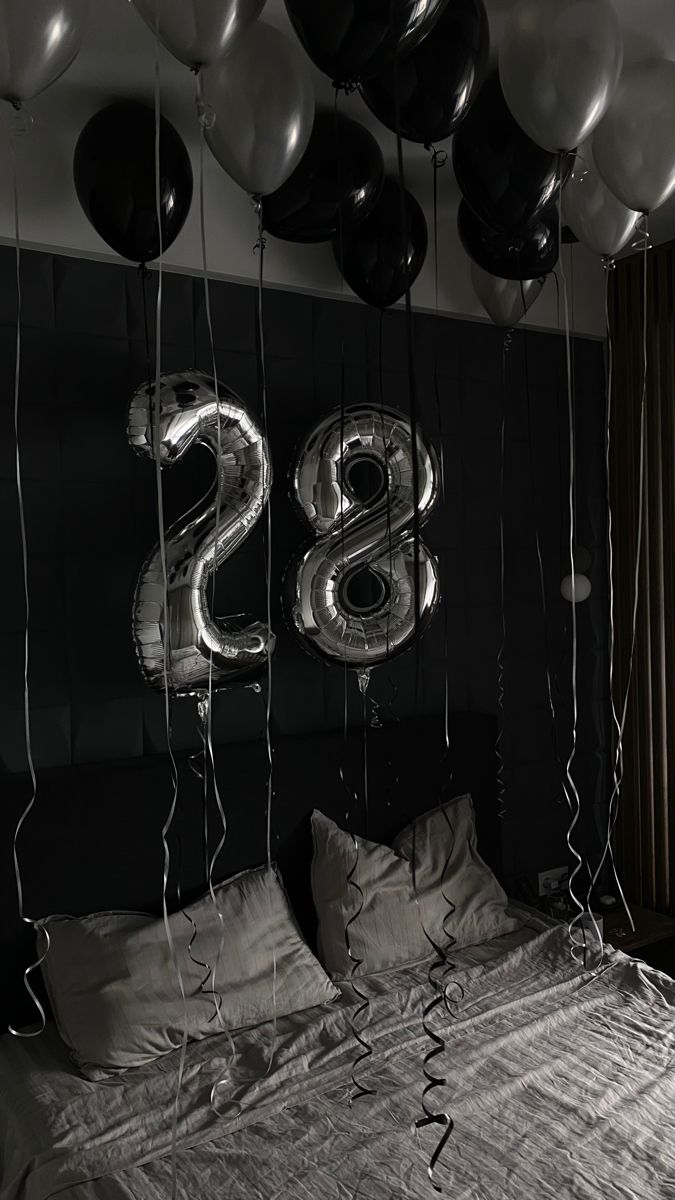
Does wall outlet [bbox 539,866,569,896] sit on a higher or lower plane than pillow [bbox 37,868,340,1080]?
lower

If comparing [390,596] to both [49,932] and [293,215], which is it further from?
[49,932]

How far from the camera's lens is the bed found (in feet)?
5.45

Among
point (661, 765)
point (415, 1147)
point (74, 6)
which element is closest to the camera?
point (74, 6)

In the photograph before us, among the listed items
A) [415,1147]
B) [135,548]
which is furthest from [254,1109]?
[135,548]

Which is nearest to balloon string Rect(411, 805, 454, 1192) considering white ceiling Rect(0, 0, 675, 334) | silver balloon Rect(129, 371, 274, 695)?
silver balloon Rect(129, 371, 274, 695)

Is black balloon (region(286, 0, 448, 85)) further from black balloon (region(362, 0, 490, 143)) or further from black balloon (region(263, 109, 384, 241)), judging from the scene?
black balloon (region(263, 109, 384, 241))

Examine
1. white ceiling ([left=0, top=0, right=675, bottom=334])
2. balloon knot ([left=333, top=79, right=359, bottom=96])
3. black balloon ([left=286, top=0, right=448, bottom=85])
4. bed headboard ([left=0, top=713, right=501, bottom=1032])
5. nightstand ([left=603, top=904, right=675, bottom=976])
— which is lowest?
nightstand ([left=603, top=904, right=675, bottom=976])

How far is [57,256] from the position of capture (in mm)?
2398

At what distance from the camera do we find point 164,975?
2.12m

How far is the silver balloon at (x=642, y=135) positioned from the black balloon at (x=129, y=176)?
909 mm

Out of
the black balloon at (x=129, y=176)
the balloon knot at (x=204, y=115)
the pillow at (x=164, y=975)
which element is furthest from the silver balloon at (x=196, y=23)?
the pillow at (x=164, y=975)

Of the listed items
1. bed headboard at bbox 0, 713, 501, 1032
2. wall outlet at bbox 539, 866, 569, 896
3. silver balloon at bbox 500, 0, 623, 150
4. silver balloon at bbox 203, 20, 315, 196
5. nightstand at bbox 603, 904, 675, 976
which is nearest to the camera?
silver balloon at bbox 500, 0, 623, 150

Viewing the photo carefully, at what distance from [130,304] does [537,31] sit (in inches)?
52.1

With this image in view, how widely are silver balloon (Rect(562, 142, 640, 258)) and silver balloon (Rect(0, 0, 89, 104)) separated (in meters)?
1.12
